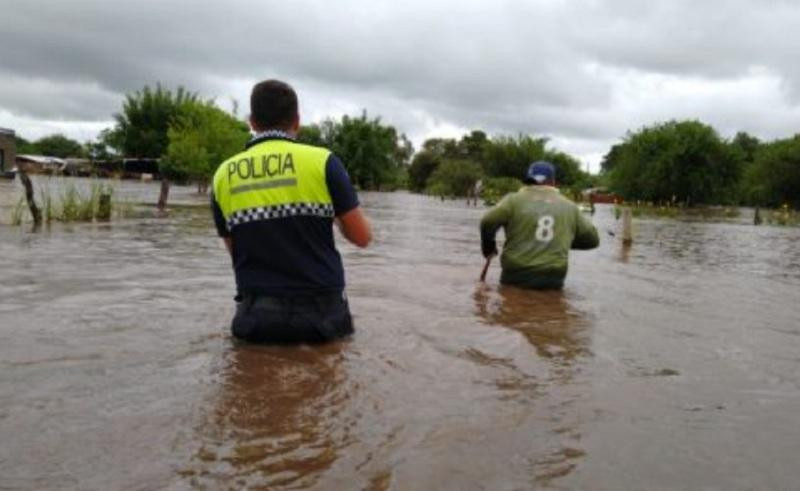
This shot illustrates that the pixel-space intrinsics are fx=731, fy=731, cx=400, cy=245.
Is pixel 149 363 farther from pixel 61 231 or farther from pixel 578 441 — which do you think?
pixel 61 231

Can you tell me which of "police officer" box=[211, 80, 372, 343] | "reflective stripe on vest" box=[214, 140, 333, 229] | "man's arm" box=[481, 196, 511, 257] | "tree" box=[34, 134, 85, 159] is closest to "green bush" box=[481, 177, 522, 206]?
"man's arm" box=[481, 196, 511, 257]

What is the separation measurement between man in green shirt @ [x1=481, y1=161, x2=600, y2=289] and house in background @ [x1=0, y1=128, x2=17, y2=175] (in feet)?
136

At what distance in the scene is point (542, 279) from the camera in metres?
7.92

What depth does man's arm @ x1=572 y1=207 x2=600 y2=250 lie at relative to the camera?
7914 mm

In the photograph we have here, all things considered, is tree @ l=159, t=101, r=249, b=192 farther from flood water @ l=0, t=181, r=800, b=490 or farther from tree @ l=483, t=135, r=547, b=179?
tree @ l=483, t=135, r=547, b=179

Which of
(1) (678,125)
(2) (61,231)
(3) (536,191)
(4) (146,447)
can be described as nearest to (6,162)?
(2) (61,231)

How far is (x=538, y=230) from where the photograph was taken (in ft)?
25.4

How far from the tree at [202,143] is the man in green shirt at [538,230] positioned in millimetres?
32666

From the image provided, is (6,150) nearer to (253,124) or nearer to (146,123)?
(146,123)

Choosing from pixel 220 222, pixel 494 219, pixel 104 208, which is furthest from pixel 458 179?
pixel 220 222

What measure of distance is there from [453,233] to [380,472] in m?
16.5

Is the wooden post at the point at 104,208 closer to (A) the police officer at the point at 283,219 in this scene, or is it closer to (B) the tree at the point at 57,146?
(A) the police officer at the point at 283,219

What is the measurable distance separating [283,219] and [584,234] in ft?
14.7

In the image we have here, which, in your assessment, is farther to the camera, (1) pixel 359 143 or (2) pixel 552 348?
(1) pixel 359 143
